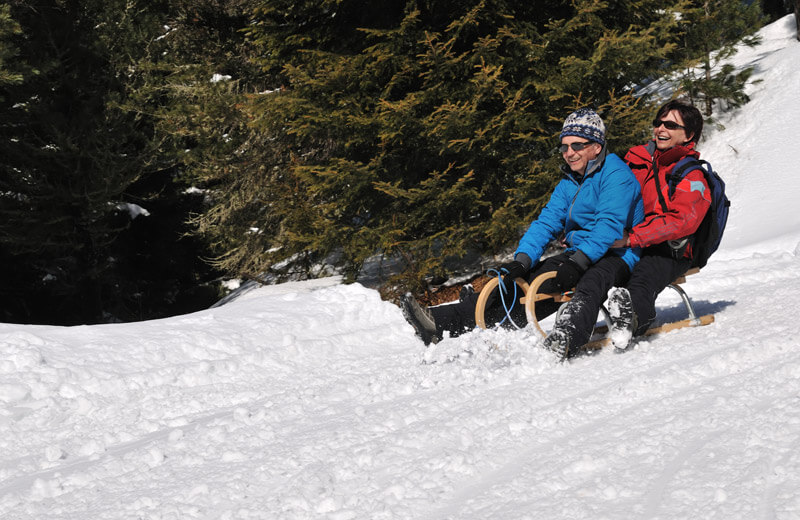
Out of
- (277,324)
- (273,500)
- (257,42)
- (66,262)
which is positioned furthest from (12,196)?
(273,500)

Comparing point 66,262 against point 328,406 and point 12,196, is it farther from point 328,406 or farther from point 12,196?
point 328,406

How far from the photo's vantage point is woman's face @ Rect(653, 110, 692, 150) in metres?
4.47

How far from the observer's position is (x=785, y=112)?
13.8 m

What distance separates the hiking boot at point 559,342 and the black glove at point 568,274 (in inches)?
15.4

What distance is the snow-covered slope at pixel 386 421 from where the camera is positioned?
7.50 ft

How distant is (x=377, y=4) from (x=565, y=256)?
6.68 meters

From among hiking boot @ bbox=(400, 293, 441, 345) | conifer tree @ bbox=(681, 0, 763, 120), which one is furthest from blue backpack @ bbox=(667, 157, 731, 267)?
conifer tree @ bbox=(681, 0, 763, 120)

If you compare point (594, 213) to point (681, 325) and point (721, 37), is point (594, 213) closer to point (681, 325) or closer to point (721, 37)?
point (681, 325)

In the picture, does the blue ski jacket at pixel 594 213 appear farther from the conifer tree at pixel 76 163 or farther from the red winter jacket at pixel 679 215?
the conifer tree at pixel 76 163

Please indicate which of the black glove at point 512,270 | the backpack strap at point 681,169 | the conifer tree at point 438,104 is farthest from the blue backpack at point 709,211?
the conifer tree at point 438,104

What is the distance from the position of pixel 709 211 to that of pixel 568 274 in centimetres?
110

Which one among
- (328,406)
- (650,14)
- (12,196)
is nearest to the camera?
(328,406)

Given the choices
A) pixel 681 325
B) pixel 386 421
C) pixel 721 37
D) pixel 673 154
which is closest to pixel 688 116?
pixel 673 154

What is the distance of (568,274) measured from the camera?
4.06 metres
